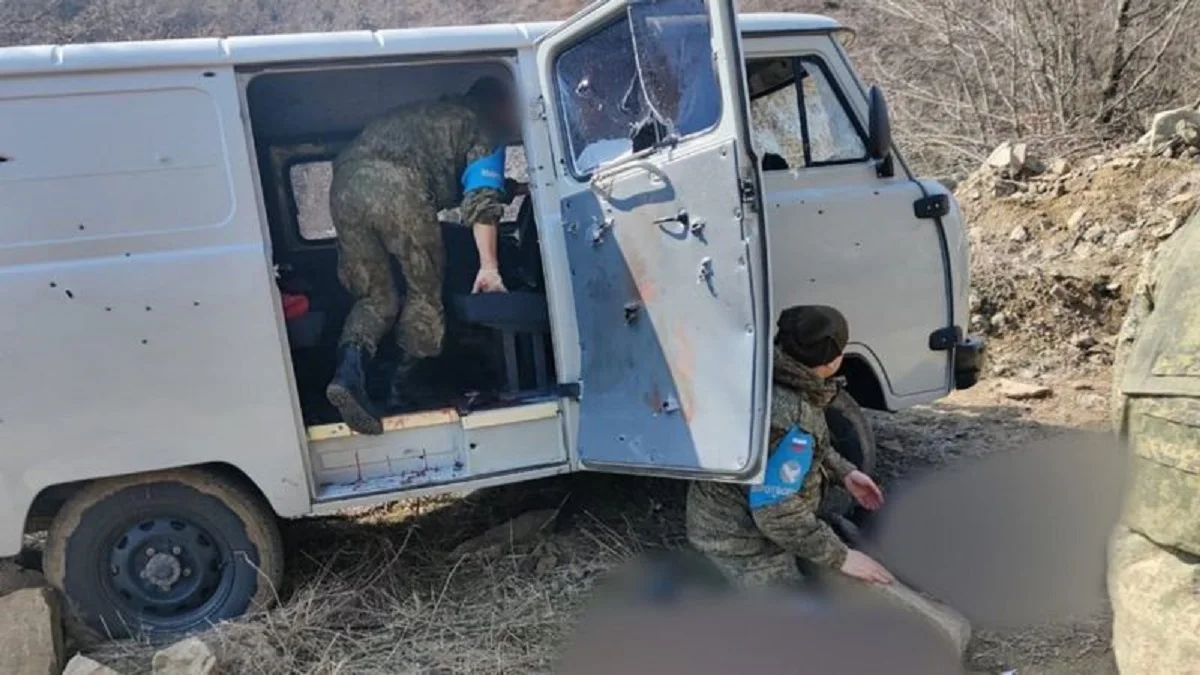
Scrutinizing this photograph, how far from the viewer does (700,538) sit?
11.6 ft

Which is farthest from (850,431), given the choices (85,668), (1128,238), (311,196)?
(1128,238)

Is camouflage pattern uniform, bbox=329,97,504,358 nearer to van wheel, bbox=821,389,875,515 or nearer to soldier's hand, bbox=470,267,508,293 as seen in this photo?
soldier's hand, bbox=470,267,508,293

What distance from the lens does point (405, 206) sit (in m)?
3.92

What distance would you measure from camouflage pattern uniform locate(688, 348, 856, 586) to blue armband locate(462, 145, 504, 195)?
138 centimetres

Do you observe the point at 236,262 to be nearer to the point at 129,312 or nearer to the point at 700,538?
the point at 129,312

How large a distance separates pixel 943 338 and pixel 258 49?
3.17m

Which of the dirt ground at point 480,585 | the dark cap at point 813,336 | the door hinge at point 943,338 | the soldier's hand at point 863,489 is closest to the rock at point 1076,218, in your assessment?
the dirt ground at point 480,585

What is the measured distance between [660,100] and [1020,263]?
512 centimetres

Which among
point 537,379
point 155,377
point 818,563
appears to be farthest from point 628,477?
point 155,377

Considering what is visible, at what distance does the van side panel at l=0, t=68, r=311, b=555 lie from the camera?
10.7 ft

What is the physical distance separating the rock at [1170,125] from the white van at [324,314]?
17.0 feet

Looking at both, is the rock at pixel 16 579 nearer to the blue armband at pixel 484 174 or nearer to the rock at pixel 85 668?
the rock at pixel 85 668

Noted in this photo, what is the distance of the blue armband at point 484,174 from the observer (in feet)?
12.8

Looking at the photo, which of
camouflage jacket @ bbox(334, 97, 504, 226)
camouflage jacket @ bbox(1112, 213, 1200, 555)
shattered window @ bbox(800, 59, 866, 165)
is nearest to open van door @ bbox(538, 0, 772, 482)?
camouflage jacket @ bbox(334, 97, 504, 226)
